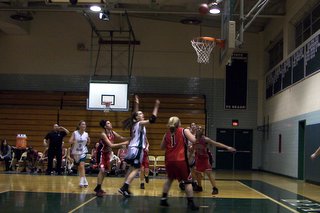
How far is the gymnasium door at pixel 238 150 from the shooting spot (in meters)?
27.4

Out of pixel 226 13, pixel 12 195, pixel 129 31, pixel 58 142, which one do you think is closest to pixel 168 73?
pixel 129 31

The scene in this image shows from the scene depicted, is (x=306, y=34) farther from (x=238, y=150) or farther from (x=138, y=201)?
(x=138, y=201)

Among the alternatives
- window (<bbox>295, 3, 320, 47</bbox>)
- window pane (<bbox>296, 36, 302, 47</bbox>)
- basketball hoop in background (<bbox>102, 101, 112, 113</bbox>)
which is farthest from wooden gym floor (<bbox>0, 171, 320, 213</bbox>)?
basketball hoop in background (<bbox>102, 101, 112, 113</bbox>)

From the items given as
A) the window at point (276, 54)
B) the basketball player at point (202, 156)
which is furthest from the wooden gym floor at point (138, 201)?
the window at point (276, 54)

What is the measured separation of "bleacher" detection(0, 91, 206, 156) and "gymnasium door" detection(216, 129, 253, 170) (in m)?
2.33

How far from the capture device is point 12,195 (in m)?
10.6

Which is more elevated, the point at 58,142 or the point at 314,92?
Result: the point at 314,92

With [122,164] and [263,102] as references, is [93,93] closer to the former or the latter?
[122,164]

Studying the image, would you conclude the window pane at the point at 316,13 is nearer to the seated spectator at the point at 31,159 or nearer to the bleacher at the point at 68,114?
the bleacher at the point at 68,114

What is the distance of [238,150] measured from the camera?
27453 millimetres

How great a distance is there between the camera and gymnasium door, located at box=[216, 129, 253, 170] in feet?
89.8

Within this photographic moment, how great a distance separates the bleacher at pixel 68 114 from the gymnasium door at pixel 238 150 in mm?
2332

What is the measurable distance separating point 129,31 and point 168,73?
3.62 meters

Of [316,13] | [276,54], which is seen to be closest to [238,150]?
[276,54]
